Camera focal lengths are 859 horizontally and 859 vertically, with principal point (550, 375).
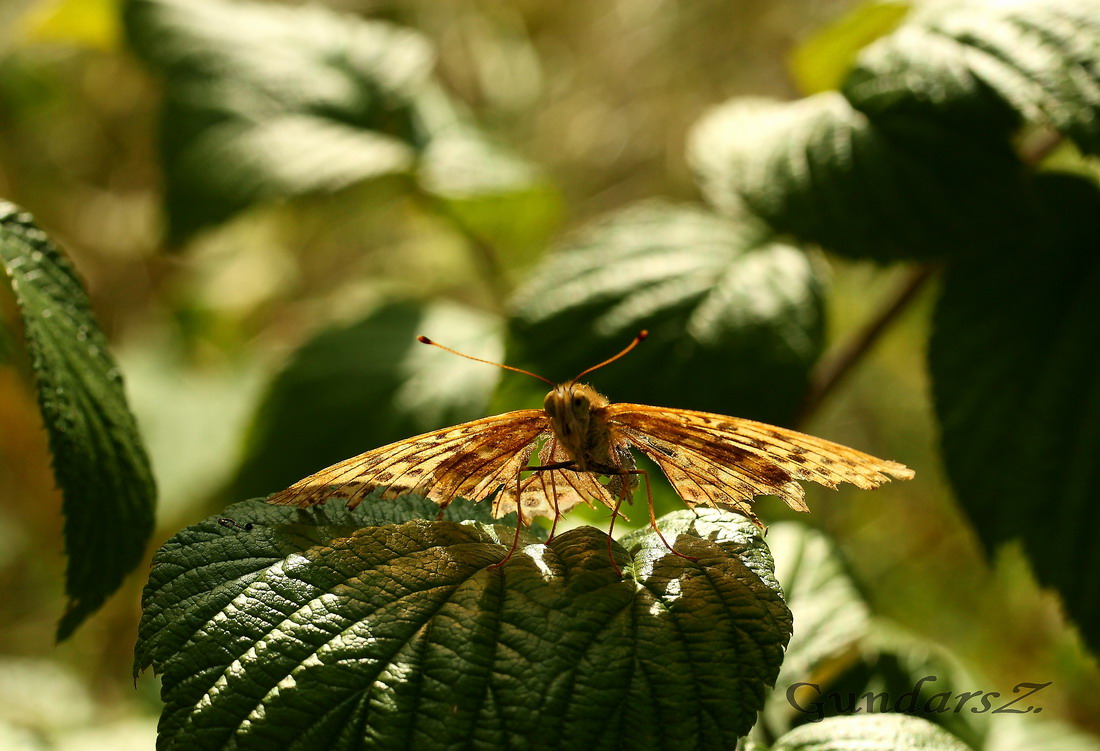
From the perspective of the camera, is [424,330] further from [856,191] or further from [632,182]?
[632,182]

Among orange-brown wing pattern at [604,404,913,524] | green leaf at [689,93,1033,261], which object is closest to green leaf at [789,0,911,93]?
green leaf at [689,93,1033,261]

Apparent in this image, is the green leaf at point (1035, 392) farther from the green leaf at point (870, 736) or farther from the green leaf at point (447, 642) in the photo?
the green leaf at point (447, 642)

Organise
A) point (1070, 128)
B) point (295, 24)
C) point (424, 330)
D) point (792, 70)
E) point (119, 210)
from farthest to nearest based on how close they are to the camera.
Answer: point (119, 210) < point (295, 24) < point (424, 330) < point (792, 70) < point (1070, 128)

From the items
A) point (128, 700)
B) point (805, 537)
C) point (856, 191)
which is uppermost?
point (856, 191)

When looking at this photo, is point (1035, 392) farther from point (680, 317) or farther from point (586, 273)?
point (586, 273)

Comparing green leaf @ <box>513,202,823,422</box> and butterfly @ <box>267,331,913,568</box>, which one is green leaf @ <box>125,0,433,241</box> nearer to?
green leaf @ <box>513,202,823,422</box>

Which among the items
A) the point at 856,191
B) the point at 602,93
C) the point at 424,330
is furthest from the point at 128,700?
the point at 602,93

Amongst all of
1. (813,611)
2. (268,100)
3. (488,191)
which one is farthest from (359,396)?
(813,611)
